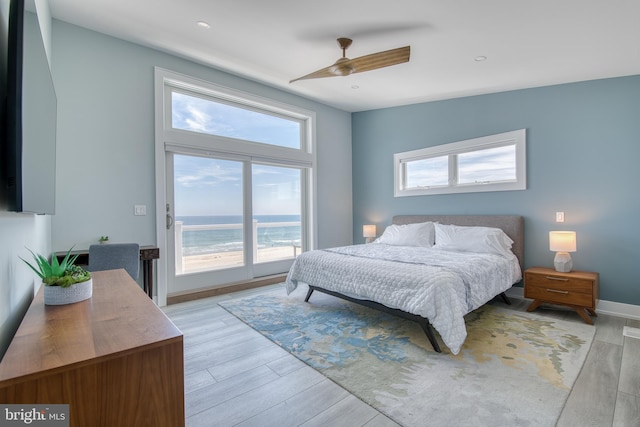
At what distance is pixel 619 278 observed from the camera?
3.21 metres

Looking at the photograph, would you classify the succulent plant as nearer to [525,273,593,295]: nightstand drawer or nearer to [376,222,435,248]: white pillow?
[376,222,435,248]: white pillow

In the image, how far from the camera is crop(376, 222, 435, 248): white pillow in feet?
13.9

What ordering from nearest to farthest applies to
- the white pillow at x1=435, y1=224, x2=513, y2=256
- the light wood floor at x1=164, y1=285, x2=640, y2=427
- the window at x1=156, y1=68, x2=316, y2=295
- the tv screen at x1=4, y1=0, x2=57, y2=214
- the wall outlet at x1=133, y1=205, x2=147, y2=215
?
the tv screen at x1=4, y1=0, x2=57, y2=214, the light wood floor at x1=164, y1=285, x2=640, y2=427, the wall outlet at x1=133, y1=205, x2=147, y2=215, the white pillow at x1=435, y1=224, x2=513, y2=256, the window at x1=156, y1=68, x2=316, y2=295

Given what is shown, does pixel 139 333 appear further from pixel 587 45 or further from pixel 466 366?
pixel 587 45

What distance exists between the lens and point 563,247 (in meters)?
3.15

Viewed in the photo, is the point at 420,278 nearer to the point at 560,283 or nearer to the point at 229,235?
the point at 560,283

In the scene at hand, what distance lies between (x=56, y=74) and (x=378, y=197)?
15.1 ft

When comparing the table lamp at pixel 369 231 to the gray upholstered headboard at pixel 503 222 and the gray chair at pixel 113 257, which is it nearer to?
the gray upholstered headboard at pixel 503 222

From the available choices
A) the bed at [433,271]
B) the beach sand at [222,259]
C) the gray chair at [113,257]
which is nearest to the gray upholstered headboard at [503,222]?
the bed at [433,271]

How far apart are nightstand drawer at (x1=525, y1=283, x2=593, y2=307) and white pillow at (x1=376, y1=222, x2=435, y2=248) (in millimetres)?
1301

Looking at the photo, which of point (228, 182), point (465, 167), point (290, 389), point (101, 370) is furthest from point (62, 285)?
point (465, 167)

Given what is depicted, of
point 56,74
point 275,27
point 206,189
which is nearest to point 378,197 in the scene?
point 206,189

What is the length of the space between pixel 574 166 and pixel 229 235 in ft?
14.6

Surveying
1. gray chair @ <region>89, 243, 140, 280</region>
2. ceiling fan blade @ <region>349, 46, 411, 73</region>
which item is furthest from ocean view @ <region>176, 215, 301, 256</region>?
ceiling fan blade @ <region>349, 46, 411, 73</region>
